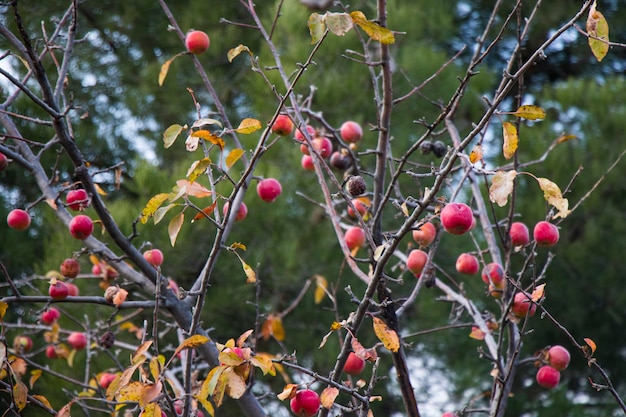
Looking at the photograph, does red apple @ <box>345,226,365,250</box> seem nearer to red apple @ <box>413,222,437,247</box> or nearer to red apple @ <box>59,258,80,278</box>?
red apple @ <box>413,222,437,247</box>

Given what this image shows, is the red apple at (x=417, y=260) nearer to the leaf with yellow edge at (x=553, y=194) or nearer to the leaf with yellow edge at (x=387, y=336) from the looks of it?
the leaf with yellow edge at (x=387, y=336)

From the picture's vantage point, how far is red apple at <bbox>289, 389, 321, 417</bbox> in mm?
1094

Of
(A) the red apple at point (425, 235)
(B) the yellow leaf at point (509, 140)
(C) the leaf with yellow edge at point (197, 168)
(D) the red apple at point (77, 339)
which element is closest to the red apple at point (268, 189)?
(A) the red apple at point (425, 235)

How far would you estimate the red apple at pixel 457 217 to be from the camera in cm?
102

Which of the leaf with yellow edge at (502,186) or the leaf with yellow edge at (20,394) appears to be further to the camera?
the leaf with yellow edge at (20,394)

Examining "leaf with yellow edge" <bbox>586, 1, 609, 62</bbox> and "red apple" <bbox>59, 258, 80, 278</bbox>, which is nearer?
"leaf with yellow edge" <bbox>586, 1, 609, 62</bbox>

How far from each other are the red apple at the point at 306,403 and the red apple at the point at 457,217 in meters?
0.33

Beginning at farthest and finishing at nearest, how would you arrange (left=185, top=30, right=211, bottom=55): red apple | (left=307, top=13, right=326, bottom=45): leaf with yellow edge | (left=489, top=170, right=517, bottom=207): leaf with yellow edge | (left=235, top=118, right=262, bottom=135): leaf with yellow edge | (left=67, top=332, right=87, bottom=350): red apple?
(left=67, top=332, right=87, bottom=350): red apple < (left=185, top=30, right=211, bottom=55): red apple < (left=235, top=118, right=262, bottom=135): leaf with yellow edge < (left=307, top=13, right=326, bottom=45): leaf with yellow edge < (left=489, top=170, right=517, bottom=207): leaf with yellow edge

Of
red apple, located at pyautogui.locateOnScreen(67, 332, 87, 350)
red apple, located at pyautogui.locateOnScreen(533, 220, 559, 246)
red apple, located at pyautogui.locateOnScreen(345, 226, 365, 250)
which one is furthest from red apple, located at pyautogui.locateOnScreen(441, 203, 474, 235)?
red apple, located at pyautogui.locateOnScreen(67, 332, 87, 350)

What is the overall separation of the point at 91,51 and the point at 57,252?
1.68 meters

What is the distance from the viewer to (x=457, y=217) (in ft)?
3.36

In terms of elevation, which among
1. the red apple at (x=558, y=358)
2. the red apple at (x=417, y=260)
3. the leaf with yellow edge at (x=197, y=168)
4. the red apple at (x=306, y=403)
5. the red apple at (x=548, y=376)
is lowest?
the red apple at (x=548, y=376)

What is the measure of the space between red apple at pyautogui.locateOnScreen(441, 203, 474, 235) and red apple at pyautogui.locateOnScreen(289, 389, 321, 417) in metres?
0.33

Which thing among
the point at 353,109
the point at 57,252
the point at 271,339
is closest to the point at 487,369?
the point at 271,339
